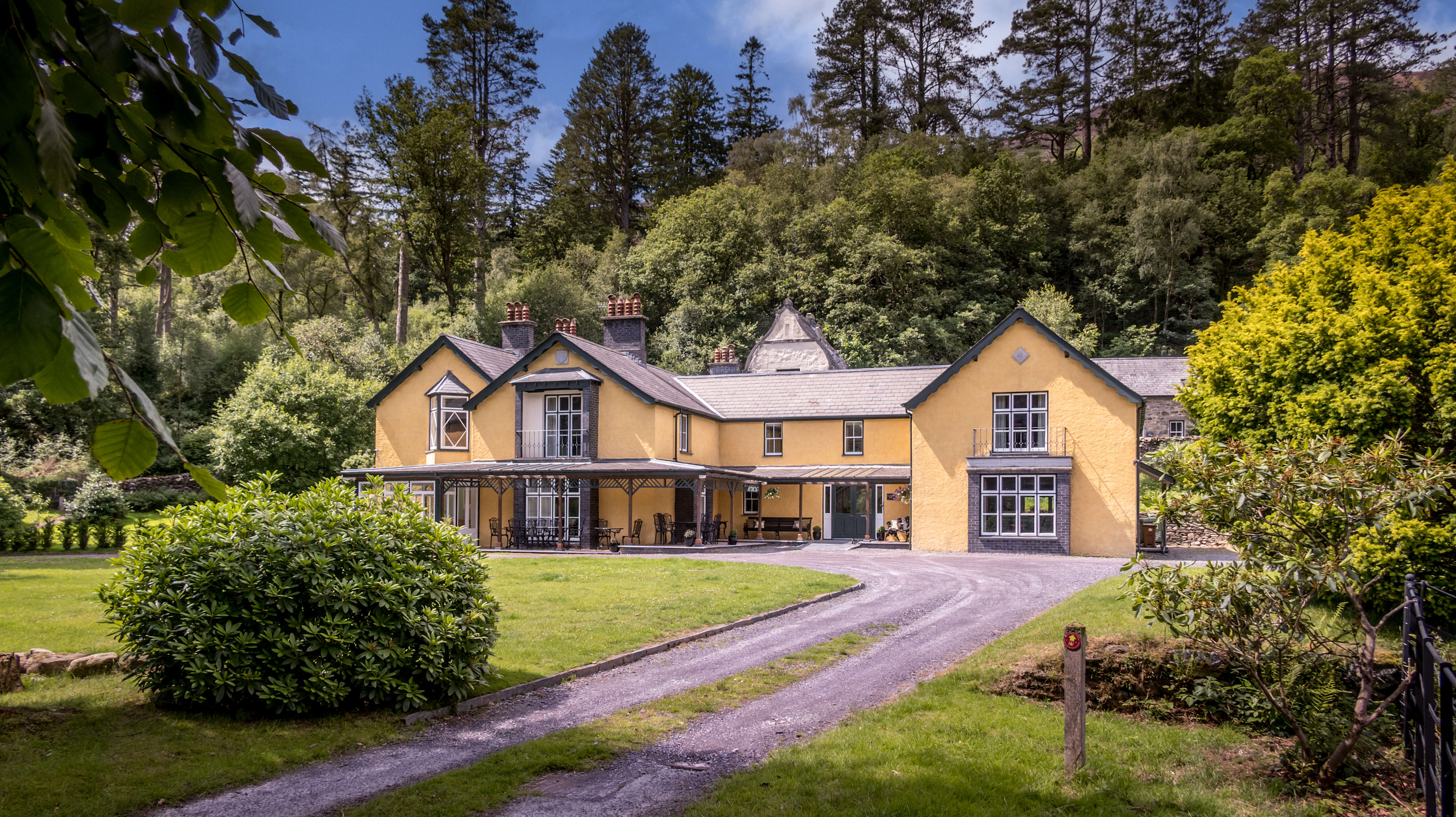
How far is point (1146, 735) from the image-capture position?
796 cm

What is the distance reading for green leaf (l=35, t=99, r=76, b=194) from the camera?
1.95 metres

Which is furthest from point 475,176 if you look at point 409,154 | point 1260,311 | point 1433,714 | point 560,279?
point 1433,714

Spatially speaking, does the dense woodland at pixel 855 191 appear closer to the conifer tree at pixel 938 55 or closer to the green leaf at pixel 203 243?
the conifer tree at pixel 938 55

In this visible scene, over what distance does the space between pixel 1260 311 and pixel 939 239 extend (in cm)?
3650

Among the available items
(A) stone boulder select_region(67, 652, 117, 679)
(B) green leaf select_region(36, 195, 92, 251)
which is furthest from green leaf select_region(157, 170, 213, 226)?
(A) stone boulder select_region(67, 652, 117, 679)

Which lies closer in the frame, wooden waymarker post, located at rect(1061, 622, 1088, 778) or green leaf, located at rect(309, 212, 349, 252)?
green leaf, located at rect(309, 212, 349, 252)

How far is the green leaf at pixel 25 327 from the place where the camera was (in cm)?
172

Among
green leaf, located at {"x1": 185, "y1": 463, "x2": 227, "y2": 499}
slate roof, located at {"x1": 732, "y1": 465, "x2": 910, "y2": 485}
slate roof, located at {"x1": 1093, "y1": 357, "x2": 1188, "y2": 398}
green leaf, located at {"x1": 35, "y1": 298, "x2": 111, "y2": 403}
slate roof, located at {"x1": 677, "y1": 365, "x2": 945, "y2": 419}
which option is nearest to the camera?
green leaf, located at {"x1": 35, "y1": 298, "x2": 111, "y2": 403}

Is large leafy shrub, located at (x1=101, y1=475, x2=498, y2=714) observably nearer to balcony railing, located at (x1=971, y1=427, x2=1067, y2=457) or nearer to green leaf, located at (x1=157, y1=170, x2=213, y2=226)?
green leaf, located at (x1=157, y1=170, x2=213, y2=226)

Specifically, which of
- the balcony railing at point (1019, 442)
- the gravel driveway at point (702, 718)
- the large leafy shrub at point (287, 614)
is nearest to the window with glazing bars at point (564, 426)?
the balcony railing at point (1019, 442)

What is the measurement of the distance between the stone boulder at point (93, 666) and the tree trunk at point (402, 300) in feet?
109

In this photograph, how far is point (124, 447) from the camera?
7.21 ft

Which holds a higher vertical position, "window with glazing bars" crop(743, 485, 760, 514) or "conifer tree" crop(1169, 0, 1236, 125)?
"conifer tree" crop(1169, 0, 1236, 125)

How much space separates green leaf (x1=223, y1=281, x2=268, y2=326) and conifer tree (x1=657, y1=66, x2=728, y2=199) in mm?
55406
